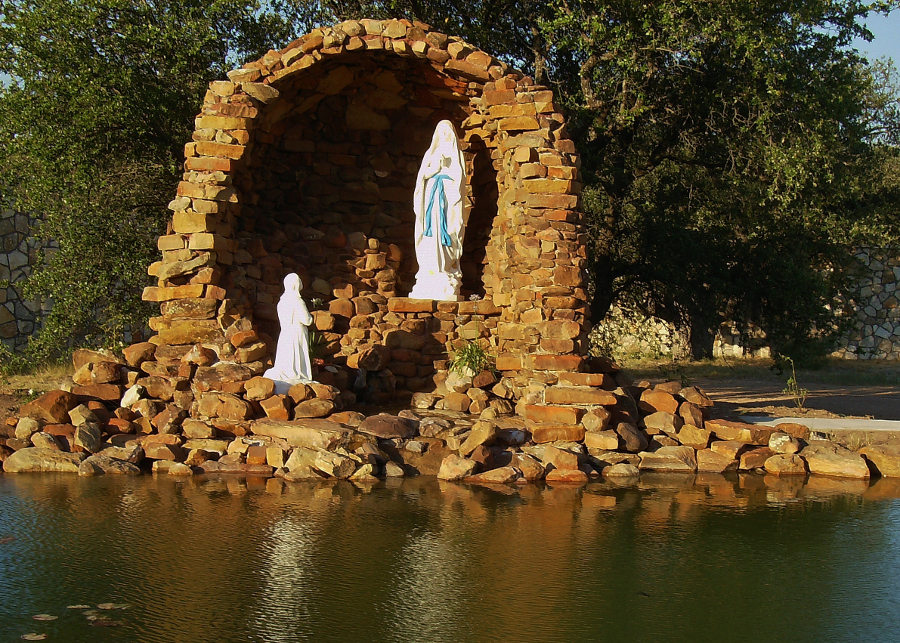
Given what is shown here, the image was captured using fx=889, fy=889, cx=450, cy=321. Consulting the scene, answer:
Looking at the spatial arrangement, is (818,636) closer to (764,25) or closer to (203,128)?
(203,128)

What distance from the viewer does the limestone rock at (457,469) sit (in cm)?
814

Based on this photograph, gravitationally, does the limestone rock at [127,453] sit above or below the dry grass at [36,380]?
below

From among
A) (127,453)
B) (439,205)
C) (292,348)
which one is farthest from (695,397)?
(127,453)

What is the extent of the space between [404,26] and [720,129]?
203 inches

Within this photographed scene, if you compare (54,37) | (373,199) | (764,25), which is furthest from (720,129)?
(54,37)

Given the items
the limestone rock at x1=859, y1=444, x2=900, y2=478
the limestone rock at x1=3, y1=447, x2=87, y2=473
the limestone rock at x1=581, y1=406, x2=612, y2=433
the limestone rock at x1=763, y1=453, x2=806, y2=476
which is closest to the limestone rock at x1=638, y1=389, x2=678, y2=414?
the limestone rock at x1=581, y1=406, x2=612, y2=433

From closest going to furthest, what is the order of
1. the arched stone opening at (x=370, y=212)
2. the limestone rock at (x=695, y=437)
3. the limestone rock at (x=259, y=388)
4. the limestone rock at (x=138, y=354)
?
the limestone rock at (x=259, y=388) < the limestone rock at (x=695, y=437) < the limestone rock at (x=138, y=354) < the arched stone opening at (x=370, y=212)

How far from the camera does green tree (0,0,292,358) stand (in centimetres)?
1152

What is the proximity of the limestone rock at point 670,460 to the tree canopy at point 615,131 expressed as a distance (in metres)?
4.51

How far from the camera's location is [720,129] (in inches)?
510

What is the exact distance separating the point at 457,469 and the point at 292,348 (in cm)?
247

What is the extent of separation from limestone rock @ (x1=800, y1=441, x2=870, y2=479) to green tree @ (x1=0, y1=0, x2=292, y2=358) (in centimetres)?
860

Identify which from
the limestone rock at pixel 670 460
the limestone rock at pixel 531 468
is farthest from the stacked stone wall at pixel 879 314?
the limestone rock at pixel 531 468

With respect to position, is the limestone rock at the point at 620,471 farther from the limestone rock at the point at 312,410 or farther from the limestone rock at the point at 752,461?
the limestone rock at the point at 312,410
